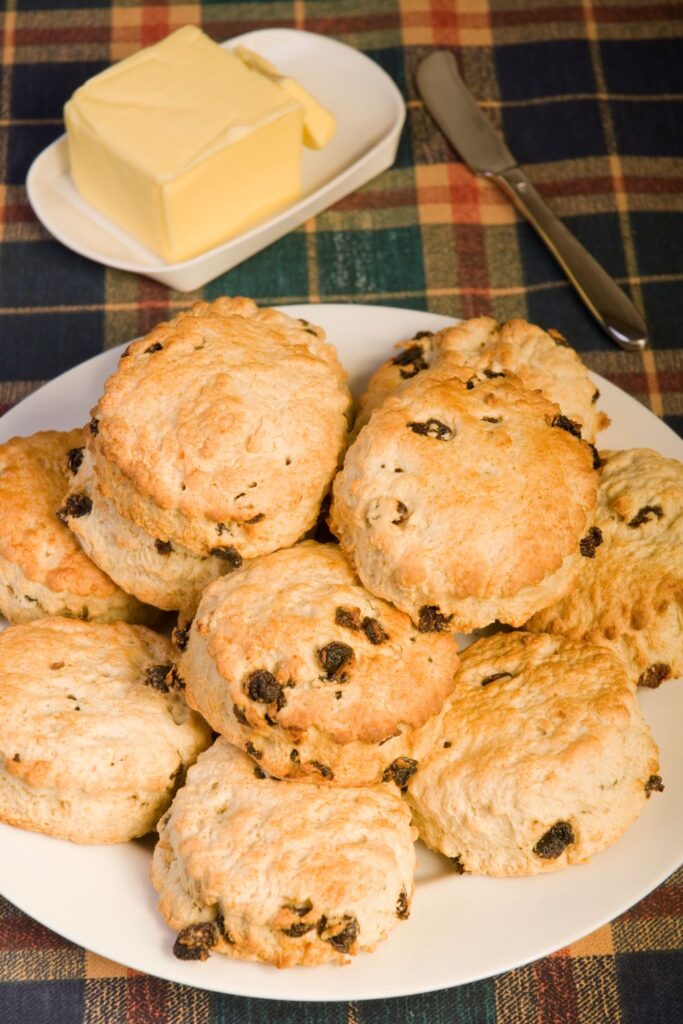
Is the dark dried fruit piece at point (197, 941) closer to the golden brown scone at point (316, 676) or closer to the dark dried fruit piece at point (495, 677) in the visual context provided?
the golden brown scone at point (316, 676)

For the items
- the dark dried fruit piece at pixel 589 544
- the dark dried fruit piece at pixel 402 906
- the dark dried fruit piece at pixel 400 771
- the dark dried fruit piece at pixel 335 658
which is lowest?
the dark dried fruit piece at pixel 402 906

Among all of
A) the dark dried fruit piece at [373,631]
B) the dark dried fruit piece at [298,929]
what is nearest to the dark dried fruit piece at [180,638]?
the dark dried fruit piece at [373,631]

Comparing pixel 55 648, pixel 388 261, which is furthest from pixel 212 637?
pixel 388 261

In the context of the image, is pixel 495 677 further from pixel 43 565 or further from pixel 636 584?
pixel 43 565

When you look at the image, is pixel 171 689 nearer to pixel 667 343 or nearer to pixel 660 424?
pixel 660 424

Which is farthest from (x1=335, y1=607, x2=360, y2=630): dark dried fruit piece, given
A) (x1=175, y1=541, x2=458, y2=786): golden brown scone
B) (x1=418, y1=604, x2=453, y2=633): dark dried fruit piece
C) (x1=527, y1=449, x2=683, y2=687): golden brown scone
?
(x1=527, y1=449, x2=683, y2=687): golden brown scone

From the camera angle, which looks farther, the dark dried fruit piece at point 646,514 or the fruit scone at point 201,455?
the dark dried fruit piece at point 646,514

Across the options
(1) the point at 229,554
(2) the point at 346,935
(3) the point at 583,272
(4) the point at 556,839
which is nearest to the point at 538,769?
(4) the point at 556,839
